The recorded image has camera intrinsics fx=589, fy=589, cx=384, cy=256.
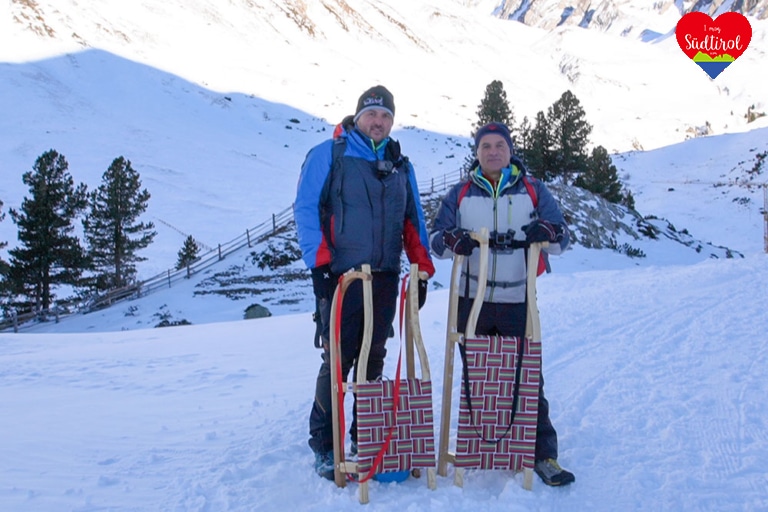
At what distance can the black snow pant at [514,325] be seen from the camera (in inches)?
146

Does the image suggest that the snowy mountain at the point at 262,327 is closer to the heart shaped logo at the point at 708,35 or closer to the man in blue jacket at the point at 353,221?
the man in blue jacket at the point at 353,221

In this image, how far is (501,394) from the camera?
141 inches

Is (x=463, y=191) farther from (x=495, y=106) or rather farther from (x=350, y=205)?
(x=495, y=106)

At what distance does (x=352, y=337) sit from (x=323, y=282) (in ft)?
1.27

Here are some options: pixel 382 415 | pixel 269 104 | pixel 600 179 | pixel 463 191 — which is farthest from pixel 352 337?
pixel 269 104

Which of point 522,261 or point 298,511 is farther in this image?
point 522,261

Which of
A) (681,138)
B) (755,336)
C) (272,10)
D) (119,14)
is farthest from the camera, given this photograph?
(272,10)

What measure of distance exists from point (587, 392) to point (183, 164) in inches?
1527

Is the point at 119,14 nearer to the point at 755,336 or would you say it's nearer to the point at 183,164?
the point at 183,164

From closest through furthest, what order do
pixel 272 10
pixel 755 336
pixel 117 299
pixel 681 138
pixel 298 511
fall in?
pixel 298 511 → pixel 755 336 → pixel 117 299 → pixel 681 138 → pixel 272 10

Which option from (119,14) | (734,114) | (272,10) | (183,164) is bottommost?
(183,164)

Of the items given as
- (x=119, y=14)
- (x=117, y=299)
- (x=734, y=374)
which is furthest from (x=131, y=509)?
(x=119, y=14)

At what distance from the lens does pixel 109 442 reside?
4.36 m

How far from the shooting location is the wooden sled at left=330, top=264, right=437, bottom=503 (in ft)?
11.3
